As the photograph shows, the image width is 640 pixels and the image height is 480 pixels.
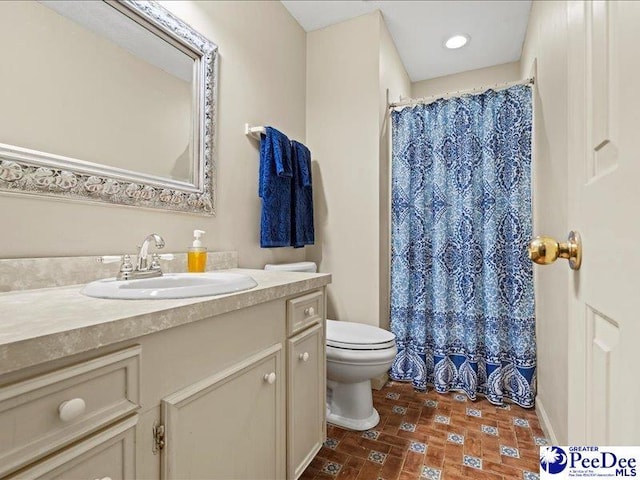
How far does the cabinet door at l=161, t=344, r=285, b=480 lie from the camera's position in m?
0.67

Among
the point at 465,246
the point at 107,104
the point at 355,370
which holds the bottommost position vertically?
the point at 355,370

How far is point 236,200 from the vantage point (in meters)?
1.62

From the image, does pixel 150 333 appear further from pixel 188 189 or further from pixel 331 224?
pixel 331 224

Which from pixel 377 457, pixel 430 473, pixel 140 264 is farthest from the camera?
pixel 377 457

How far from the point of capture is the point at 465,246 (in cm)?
196

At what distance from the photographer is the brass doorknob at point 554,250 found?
1.79ft

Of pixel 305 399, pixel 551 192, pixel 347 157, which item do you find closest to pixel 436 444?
pixel 305 399

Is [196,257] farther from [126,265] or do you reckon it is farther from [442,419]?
[442,419]

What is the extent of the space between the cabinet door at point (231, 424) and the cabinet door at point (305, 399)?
0.18ft

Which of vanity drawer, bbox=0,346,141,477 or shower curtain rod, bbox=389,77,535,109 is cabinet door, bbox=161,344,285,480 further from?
shower curtain rod, bbox=389,77,535,109

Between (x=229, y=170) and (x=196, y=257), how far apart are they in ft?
1.69

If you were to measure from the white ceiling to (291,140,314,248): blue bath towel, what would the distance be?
0.94 metres

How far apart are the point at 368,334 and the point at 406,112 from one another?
57.0 inches

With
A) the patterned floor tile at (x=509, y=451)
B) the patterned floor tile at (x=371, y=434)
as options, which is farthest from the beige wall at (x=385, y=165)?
the patterned floor tile at (x=509, y=451)
